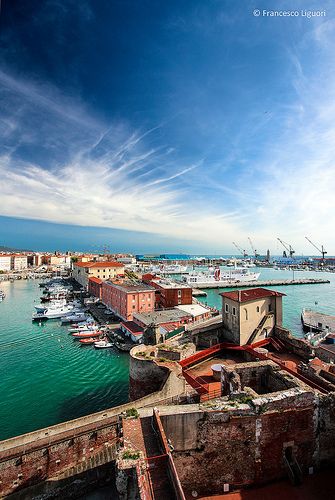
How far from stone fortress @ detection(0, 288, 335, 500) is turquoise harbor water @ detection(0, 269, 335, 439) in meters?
5.93

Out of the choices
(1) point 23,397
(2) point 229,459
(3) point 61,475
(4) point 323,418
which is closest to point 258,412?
(2) point 229,459

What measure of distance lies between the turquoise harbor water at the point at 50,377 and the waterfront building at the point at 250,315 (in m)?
10.3

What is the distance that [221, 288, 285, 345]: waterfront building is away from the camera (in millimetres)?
18625

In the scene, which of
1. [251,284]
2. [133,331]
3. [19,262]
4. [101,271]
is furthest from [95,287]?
[19,262]

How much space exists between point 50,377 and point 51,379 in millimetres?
471

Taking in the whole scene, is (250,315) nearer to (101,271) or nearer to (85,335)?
(85,335)

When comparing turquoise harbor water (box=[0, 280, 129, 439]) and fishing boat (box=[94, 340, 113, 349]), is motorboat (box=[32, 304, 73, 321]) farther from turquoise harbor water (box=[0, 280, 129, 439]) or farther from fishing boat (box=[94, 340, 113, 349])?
fishing boat (box=[94, 340, 113, 349])

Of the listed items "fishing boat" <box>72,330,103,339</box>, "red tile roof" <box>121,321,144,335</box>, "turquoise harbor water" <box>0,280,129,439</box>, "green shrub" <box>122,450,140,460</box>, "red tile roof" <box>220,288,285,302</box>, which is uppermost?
"red tile roof" <box>220,288,285,302</box>

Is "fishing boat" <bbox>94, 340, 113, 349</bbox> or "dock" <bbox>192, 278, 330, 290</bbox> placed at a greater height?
"dock" <bbox>192, 278, 330, 290</bbox>

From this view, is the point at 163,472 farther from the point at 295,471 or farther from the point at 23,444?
the point at 23,444

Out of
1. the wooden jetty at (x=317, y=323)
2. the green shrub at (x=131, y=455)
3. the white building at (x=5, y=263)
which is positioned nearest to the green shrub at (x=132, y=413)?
the green shrub at (x=131, y=455)

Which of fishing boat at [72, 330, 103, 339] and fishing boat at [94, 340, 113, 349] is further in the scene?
fishing boat at [72, 330, 103, 339]

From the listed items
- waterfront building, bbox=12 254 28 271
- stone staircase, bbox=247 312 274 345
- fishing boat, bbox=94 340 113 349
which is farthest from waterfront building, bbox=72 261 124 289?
waterfront building, bbox=12 254 28 271

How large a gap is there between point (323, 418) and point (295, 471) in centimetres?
200
